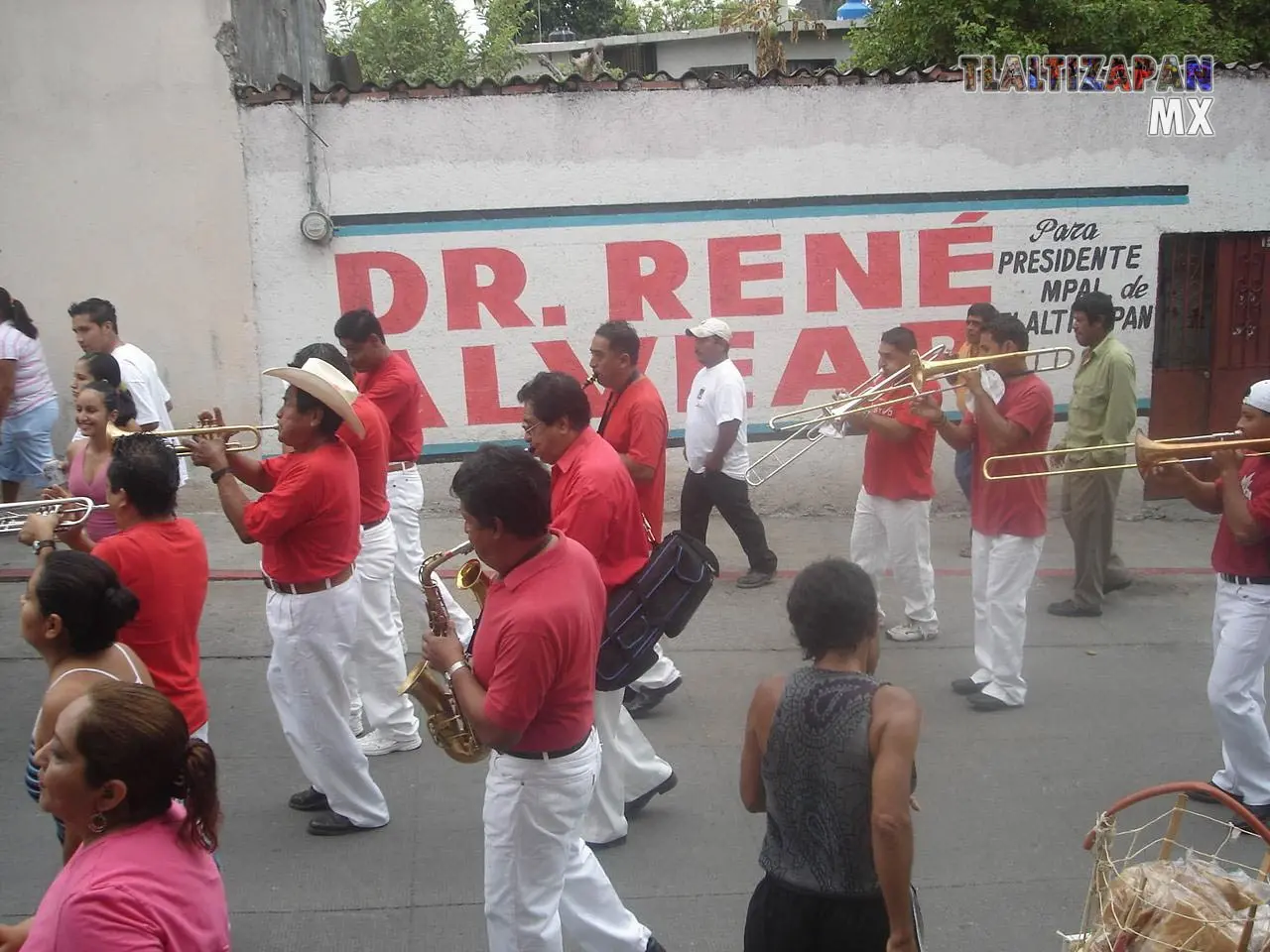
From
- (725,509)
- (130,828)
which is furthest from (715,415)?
(130,828)

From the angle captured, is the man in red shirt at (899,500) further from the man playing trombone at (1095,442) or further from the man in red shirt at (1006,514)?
the man playing trombone at (1095,442)

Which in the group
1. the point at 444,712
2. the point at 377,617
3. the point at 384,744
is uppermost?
the point at 444,712

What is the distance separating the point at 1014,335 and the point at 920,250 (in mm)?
3417

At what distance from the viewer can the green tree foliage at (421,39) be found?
76.4 ft

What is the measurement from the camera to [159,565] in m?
3.76

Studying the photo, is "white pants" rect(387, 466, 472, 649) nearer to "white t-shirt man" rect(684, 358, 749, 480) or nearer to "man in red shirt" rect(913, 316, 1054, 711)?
"white t-shirt man" rect(684, 358, 749, 480)

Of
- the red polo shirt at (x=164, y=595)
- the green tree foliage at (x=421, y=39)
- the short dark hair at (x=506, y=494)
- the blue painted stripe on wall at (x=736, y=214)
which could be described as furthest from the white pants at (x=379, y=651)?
the green tree foliage at (x=421, y=39)

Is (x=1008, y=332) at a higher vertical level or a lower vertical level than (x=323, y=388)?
lower

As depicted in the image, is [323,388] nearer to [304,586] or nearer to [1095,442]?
[304,586]

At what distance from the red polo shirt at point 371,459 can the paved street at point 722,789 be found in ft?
3.59

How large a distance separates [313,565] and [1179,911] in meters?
3.09

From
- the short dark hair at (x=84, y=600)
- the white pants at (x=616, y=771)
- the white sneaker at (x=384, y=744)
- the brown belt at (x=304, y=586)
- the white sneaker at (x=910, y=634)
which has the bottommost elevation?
the white sneaker at (x=910, y=634)

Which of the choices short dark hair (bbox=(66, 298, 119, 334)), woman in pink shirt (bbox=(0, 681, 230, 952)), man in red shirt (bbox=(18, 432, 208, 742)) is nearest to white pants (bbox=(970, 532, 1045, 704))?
man in red shirt (bbox=(18, 432, 208, 742))

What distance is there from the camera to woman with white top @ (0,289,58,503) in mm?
8297
